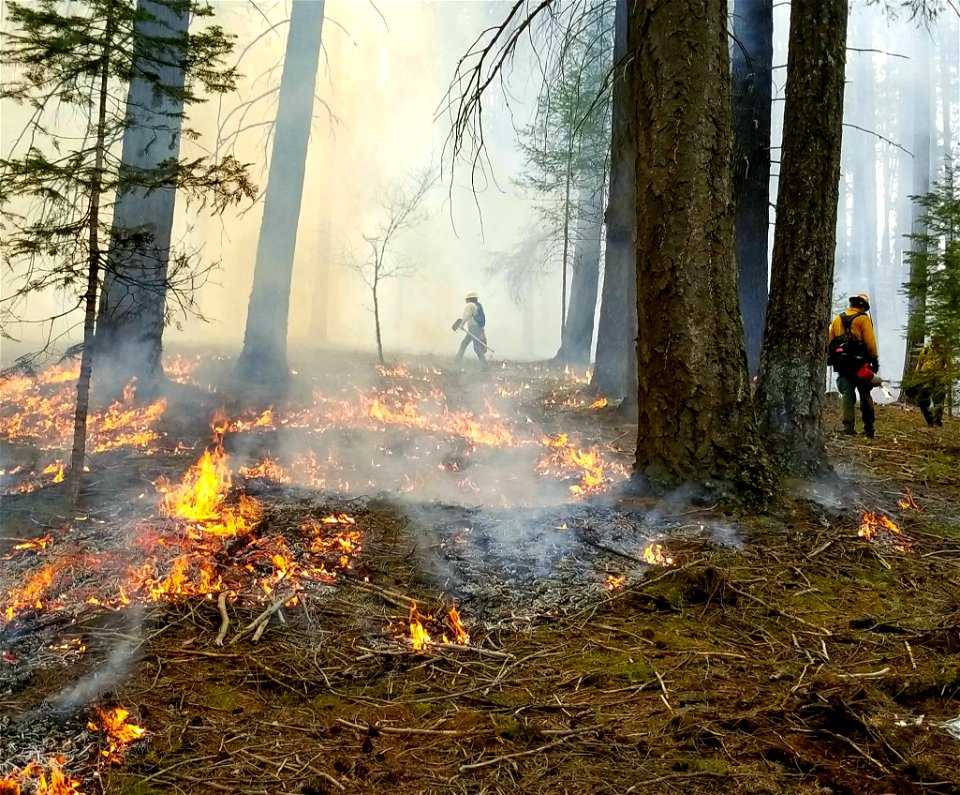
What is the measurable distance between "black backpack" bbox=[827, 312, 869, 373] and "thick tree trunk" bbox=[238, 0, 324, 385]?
856 centimetres

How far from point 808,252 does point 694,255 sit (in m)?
1.72

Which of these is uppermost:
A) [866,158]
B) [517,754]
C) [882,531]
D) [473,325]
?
[866,158]

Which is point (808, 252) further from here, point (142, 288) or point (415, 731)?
point (142, 288)

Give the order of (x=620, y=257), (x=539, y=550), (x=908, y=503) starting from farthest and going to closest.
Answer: (x=620, y=257)
(x=908, y=503)
(x=539, y=550)

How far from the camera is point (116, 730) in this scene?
257cm

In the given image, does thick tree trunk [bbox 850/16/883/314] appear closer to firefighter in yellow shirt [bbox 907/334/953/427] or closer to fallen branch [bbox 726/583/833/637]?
firefighter in yellow shirt [bbox 907/334/953/427]

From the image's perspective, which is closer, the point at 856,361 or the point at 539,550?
the point at 539,550

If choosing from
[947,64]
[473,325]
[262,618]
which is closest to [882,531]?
[262,618]

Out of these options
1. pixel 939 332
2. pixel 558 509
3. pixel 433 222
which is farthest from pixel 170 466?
pixel 433 222

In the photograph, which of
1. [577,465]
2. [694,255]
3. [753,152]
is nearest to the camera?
[694,255]

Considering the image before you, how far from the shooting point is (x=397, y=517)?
5.04 m

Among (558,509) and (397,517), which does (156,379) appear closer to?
(397,517)

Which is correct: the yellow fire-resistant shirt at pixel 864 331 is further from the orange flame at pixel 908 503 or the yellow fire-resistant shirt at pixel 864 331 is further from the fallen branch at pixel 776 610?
the fallen branch at pixel 776 610

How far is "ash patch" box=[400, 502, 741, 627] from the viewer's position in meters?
3.95
